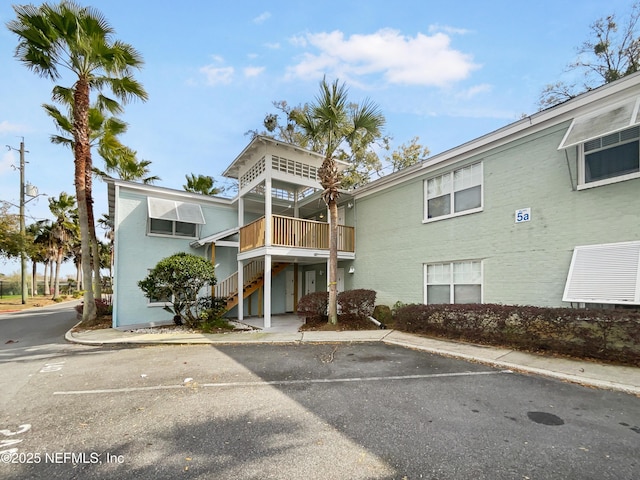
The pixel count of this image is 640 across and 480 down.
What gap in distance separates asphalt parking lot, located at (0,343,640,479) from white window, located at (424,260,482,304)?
138 inches

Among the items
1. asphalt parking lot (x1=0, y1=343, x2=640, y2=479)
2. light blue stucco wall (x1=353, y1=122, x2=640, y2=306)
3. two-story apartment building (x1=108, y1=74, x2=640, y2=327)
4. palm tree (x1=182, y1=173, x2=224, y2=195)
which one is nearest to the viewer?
asphalt parking lot (x1=0, y1=343, x2=640, y2=479)

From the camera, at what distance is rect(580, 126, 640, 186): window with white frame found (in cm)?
664

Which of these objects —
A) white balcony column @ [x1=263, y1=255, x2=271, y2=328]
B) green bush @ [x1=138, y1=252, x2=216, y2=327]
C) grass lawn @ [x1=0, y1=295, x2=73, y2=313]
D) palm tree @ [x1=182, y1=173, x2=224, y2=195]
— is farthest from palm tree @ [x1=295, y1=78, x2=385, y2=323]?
grass lawn @ [x1=0, y1=295, x2=73, y2=313]

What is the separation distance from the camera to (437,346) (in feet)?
26.2

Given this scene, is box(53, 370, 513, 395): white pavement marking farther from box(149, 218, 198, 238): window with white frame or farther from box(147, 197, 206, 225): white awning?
box(149, 218, 198, 238): window with white frame

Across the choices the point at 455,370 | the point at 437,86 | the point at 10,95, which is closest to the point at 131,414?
the point at 455,370

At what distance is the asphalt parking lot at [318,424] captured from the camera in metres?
3.03

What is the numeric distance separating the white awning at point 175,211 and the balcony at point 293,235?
2290 millimetres

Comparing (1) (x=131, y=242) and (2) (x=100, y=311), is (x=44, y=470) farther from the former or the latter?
(2) (x=100, y=311)

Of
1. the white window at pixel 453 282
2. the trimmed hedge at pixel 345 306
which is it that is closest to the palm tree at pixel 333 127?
the trimmed hedge at pixel 345 306

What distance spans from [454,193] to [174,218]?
35.7 ft

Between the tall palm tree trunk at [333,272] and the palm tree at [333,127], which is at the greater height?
the palm tree at [333,127]

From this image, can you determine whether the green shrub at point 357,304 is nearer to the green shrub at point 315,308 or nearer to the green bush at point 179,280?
the green shrub at point 315,308

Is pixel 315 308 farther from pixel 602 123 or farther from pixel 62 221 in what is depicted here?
pixel 62 221
